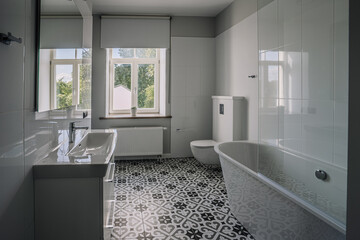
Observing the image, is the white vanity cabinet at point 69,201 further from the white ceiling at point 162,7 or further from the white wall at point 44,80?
the white ceiling at point 162,7

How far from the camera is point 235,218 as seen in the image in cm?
257

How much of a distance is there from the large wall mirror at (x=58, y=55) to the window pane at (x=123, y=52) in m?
2.36

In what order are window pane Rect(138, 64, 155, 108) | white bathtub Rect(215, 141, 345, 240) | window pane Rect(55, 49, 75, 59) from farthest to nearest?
window pane Rect(138, 64, 155, 108) → window pane Rect(55, 49, 75, 59) → white bathtub Rect(215, 141, 345, 240)

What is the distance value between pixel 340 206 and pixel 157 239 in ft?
4.39

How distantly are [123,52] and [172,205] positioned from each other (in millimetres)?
3100

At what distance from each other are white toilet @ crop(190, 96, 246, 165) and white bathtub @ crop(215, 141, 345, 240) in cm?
133

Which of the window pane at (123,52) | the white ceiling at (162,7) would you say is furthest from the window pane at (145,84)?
the white ceiling at (162,7)

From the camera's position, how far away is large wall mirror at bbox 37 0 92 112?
61.4 inches

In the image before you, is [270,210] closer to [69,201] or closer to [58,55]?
[69,201]

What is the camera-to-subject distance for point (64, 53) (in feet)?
6.64

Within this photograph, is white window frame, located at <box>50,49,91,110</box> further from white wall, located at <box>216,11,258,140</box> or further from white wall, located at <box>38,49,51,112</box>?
white wall, located at <box>216,11,258,140</box>

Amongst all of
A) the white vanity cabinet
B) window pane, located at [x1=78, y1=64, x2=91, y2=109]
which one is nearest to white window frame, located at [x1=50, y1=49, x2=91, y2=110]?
window pane, located at [x1=78, y1=64, x2=91, y2=109]

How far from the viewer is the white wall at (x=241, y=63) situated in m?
3.56

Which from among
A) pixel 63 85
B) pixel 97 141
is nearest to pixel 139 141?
pixel 97 141
